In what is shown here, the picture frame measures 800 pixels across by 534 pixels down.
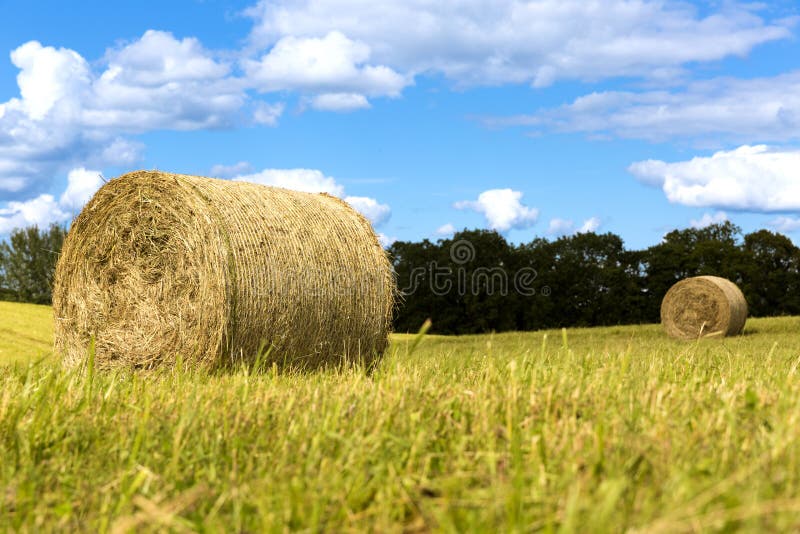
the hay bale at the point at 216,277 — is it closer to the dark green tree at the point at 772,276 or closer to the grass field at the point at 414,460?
the grass field at the point at 414,460

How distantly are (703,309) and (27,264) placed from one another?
24.7 m

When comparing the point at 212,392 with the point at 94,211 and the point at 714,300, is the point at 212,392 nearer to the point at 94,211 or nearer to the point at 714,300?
the point at 94,211

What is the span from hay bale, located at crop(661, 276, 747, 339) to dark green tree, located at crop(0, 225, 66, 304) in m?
22.2

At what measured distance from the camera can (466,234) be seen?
3638cm

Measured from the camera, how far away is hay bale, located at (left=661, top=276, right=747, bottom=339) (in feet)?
63.9

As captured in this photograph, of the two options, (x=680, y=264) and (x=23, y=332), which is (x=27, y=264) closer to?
(x=23, y=332)

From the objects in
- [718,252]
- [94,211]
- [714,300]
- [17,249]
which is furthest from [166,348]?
[718,252]

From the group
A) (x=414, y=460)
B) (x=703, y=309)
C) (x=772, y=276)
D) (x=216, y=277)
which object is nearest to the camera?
(x=414, y=460)

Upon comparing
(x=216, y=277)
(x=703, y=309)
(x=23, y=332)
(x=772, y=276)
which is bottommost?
(x=23, y=332)

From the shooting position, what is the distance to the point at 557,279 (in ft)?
114

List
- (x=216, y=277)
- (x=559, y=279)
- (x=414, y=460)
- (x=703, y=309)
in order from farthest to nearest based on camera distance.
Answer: (x=559, y=279)
(x=703, y=309)
(x=216, y=277)
(x=414, y=460)

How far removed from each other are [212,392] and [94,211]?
18.8 feet

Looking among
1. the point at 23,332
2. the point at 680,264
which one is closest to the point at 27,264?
the point at 23,332

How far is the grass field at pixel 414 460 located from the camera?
6.49 ft
